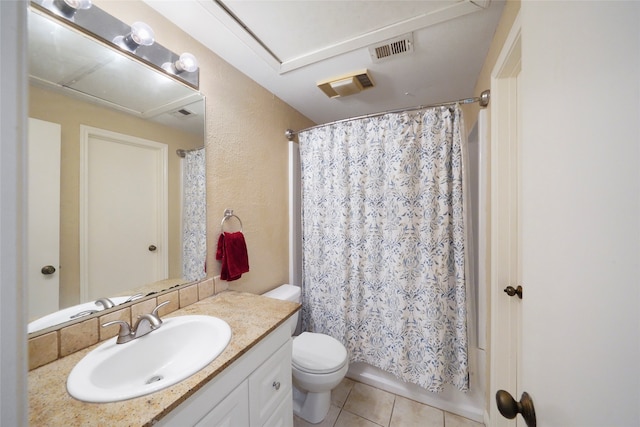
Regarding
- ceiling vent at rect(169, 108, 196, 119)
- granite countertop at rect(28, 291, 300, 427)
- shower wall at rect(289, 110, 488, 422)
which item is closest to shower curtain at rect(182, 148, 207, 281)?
ceiling vent at rect(169, 108, 196, 119)

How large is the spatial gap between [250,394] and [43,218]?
954 mm

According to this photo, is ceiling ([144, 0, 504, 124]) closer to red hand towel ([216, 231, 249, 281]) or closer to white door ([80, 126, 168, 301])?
white door ([80, 126, 168, 301])

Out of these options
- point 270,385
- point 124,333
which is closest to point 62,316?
point 124,333

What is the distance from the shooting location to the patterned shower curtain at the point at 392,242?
4.55 feet

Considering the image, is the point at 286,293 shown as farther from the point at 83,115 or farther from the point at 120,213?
the point at 83,115


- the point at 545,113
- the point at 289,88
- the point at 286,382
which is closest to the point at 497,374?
the point at 286,382

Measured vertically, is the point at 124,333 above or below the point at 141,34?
below

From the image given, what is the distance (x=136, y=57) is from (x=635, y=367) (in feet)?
5.38

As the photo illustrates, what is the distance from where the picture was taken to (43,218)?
74 cm

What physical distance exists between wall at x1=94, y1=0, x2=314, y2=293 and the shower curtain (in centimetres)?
4

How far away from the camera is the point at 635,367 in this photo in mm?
252

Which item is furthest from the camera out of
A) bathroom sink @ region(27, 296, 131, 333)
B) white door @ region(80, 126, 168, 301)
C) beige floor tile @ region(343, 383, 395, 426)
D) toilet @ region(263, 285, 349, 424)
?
beige floor tile @ region(343, 383, 395, 426)

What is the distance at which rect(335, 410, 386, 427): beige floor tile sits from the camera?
138 centimetres

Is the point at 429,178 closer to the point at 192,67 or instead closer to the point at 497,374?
the point at 497,374
